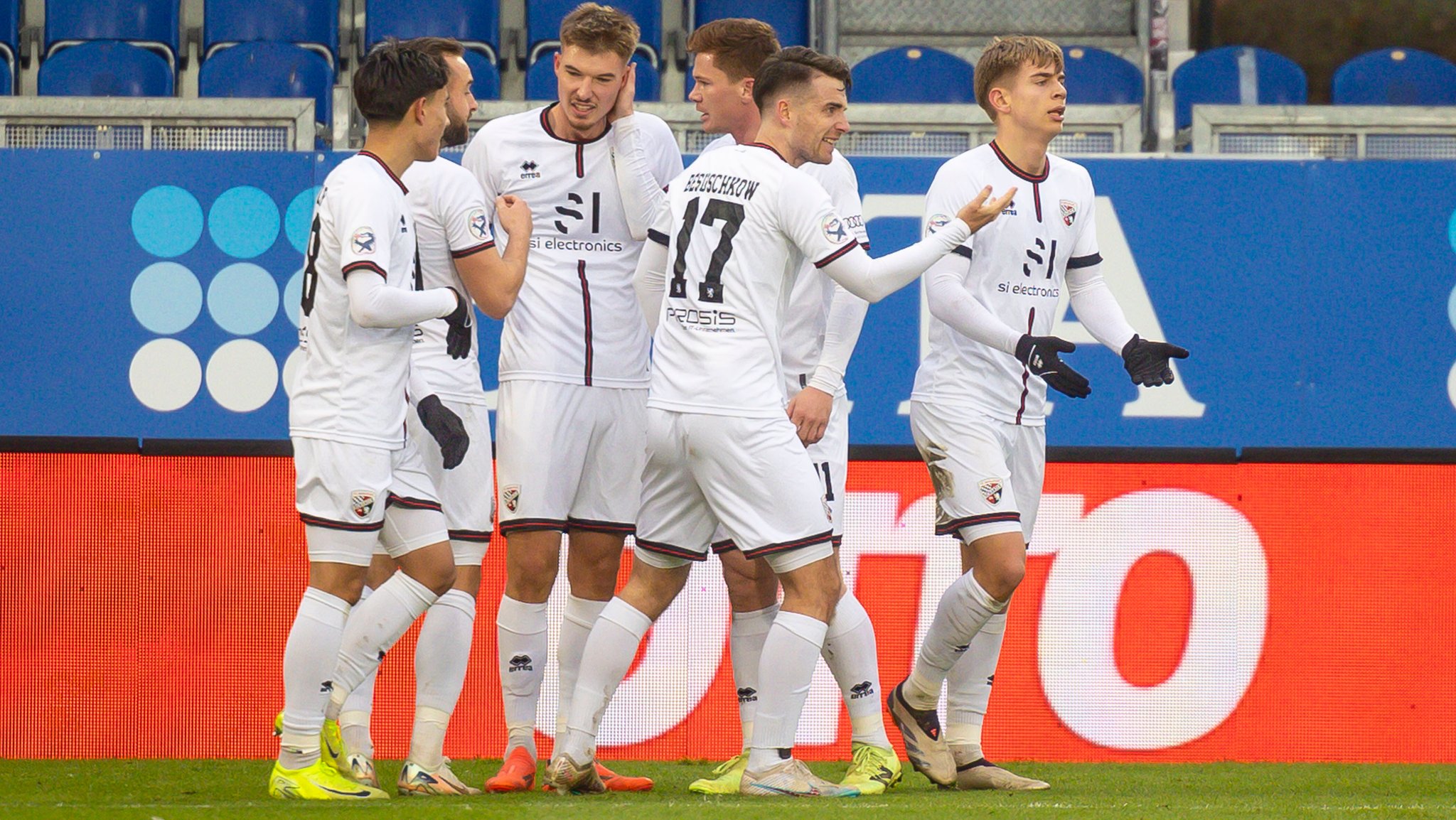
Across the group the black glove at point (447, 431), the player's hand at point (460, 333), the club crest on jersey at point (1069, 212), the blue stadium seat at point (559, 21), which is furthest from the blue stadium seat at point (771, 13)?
the black glove at point (447, 431)

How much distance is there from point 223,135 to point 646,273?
3.54 metres

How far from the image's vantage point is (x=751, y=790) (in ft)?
14.2

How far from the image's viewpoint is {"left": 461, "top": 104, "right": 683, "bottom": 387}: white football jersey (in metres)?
4.80

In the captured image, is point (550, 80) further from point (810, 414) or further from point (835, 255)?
point (835, 255)

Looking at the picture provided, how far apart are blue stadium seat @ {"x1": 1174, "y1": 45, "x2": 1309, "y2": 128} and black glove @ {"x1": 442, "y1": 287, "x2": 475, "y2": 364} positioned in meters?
5.86

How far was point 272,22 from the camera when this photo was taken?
9.81m

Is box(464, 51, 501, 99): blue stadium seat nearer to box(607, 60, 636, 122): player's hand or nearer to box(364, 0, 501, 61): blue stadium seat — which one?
box(364, 0, 501, 61): blue stadium seat

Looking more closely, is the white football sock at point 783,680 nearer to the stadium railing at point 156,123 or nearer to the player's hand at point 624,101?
the player's hand at point 624,101

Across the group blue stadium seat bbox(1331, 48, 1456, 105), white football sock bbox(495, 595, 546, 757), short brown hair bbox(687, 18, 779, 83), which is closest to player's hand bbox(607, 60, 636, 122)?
short brown hair bbox(687, 18, 779, 83)

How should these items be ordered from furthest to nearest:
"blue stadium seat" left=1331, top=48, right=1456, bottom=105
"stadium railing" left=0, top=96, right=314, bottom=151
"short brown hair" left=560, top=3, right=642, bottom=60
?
1. "blue stadium seat" left=1331, top=48, right=1456, bottom=105
2. "stadium railing" left=0, top=96, right=314, bottom=151
3. "short brown hair" left=560, top=3, right=642, bottom=60

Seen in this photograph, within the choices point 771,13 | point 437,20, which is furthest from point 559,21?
point 771,13

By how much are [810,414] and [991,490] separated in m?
0.60

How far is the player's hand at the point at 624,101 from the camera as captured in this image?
15.9ft

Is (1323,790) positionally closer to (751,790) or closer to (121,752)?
(751,790)
